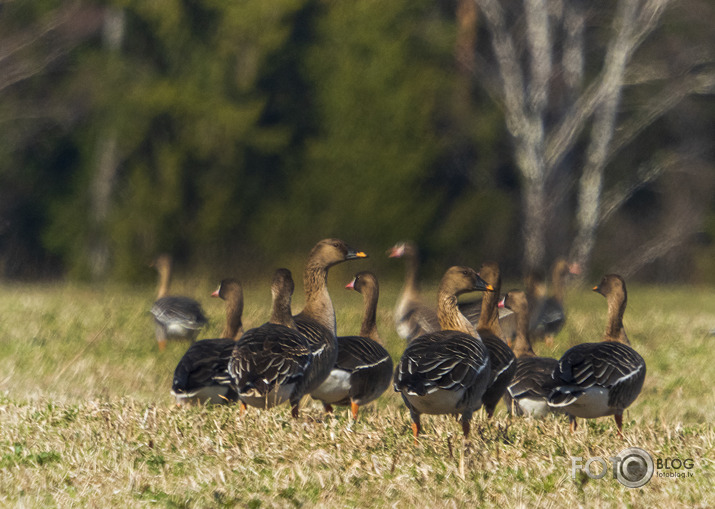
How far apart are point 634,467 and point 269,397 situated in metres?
2.51

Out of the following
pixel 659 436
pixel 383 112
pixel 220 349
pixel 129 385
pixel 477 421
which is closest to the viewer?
pixel 659 436

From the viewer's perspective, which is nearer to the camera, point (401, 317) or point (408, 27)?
point (401, 317)

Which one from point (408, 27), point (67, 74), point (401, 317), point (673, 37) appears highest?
point (673, 37)

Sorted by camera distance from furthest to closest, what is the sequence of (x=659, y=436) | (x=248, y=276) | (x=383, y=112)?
(x=383, y=112), (x=248, y=276), (x=659, y=436)

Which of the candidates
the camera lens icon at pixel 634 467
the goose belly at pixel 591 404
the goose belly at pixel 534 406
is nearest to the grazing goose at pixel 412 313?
the goose belly at pixel 534 406

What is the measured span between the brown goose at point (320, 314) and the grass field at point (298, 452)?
372 millimetres

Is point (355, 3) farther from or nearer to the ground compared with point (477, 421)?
farther from the ground

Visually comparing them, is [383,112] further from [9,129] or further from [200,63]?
[9,129]

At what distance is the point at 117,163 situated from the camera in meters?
29.4

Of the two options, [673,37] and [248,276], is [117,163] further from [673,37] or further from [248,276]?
[673,37]

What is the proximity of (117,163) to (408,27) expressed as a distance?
342 inches

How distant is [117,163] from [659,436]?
24100mm

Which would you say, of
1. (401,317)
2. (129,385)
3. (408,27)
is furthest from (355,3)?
(129,385)

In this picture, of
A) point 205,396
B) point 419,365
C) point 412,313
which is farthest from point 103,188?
point 419,365
